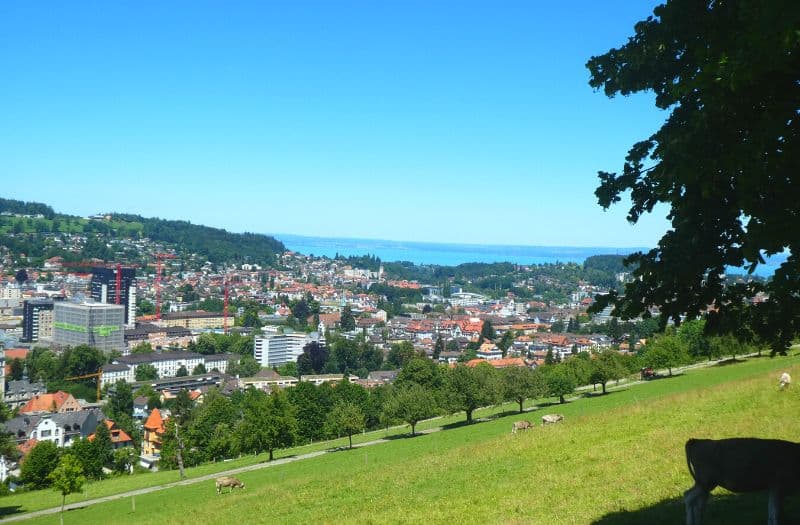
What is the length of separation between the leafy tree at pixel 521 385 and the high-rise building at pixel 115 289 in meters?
143

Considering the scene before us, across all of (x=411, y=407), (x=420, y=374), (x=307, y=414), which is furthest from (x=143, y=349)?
(x=411, y=407)

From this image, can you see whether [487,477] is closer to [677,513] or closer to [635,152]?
[677,513]

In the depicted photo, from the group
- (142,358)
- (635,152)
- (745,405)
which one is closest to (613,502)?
(635,152)

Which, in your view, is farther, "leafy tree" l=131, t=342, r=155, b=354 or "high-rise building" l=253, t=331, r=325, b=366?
"high-rise building" l=253, t=331, r=325, b=366

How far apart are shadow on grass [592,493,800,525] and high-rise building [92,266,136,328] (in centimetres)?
17508

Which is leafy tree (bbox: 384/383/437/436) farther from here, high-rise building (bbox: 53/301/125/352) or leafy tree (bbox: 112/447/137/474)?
high-rise building (bbox: 53/301/125/352)

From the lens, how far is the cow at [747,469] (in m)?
6.62

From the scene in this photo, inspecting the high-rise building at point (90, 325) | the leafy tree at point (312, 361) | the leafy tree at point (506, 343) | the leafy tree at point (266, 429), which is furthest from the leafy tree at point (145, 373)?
the leafy tree at point (266, 429)

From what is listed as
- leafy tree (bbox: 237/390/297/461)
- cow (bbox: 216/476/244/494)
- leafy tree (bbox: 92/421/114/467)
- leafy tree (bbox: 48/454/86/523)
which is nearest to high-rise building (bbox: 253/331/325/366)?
leafy tree (bbox: 92/421/114/467)

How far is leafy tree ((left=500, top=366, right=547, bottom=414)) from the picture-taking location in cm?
4697

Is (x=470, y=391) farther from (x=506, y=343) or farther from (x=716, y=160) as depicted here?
(x=506, y=343)

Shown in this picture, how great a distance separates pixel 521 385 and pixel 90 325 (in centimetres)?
11975

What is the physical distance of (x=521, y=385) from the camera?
47.3m

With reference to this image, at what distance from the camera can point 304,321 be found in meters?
186
